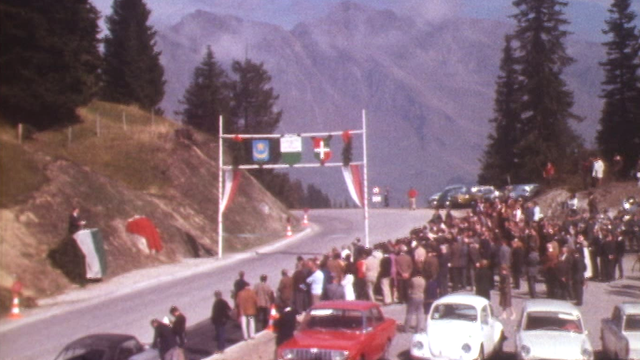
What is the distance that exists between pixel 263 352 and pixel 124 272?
16.5 metres

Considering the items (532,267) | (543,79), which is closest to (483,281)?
→ (532,267)

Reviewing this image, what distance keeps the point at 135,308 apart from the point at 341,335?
12461mm

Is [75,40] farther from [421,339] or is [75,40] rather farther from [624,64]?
[624,64]

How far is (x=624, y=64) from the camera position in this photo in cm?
6888

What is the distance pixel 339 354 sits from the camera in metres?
18.4

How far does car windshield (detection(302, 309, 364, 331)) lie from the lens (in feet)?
64.4

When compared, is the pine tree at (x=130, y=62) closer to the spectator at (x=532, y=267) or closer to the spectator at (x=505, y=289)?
the spectator at (x=532, y=267)

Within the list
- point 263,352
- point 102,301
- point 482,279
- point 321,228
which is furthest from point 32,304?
point 321,228

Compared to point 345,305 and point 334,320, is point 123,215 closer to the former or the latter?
point 345,305

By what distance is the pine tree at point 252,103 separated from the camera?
91500 mm

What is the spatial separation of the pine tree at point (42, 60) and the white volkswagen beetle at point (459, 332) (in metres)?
28.4

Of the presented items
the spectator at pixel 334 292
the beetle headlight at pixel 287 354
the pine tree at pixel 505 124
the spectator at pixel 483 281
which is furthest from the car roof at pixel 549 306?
the pine tree at pixel 505 124

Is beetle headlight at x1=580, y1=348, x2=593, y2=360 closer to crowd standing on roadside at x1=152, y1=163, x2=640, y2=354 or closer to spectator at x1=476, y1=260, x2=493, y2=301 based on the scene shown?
crowd standing on roadside at x1=152, y1=163, x2=640, y2=354

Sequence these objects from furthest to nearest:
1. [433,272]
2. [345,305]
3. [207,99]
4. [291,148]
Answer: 1. [207,99]
2. [291,148]
3. [433,272]
4. [345,305]
